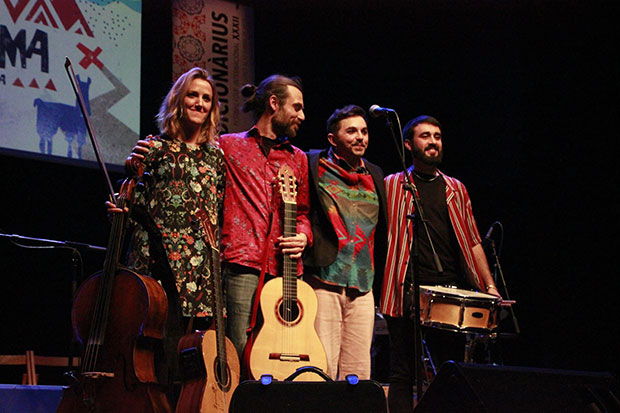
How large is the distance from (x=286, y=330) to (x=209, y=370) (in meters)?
0.47

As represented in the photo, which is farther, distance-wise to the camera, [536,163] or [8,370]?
[536,163]

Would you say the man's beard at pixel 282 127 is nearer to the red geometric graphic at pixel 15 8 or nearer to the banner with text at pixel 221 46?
the banner with text at pixel 221 46

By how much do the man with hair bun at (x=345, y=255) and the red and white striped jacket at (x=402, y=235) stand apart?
12 cm

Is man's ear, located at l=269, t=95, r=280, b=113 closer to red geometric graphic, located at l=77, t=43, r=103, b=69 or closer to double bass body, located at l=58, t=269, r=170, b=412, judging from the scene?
double bass body, located at l=58, t=269, r=170, b=412

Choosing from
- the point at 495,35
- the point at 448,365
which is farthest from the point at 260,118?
the point at 495,35

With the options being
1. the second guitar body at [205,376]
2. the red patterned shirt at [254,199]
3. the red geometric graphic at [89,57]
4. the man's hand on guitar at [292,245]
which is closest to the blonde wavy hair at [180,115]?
the red patterned shirt at [254,199]

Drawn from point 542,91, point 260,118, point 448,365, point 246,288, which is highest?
→ point 542,91

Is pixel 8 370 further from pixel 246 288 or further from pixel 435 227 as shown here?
pixel 435 227

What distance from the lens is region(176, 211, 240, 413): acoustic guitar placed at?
8.83ft

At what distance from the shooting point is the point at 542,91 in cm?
586

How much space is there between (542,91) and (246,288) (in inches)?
156

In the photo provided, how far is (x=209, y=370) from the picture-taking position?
107 inches

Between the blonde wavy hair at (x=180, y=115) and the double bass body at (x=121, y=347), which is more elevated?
the blonde wavy hair at (x=180, y=115)

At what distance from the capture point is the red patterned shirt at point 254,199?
321 centimetres
